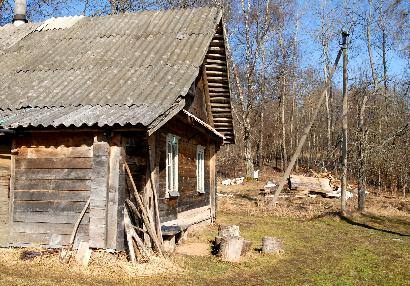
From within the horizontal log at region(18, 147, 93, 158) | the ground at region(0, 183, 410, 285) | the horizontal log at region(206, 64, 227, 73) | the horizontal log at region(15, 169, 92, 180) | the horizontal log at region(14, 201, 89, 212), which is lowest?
the ground at region(0, 183, 410, 285)

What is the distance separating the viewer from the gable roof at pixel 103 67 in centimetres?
882

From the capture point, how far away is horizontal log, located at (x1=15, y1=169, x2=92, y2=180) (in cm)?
867

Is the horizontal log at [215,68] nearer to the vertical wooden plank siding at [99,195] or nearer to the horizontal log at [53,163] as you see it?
the vertical wooden plank siding at [99,195]

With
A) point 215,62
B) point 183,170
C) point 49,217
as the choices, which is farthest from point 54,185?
point 215,62

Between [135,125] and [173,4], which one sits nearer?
[135,125]

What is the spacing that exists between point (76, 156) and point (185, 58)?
3.74 m

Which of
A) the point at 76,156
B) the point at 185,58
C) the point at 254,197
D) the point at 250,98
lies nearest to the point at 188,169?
the point at 185,58

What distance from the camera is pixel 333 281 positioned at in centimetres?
806

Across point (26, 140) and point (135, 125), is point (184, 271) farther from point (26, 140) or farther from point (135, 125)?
point (26, 140)

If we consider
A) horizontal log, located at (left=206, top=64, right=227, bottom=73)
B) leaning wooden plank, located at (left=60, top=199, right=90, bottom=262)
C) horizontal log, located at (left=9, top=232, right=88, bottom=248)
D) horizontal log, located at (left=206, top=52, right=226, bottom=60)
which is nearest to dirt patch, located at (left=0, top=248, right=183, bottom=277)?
leaning wooden plank, located at (left=60, top=199, right=90, bottom=262)

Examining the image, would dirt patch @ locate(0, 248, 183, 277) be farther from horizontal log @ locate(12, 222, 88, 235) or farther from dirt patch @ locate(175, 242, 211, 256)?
dirt patch @ locate(175, 242, 211, 256)

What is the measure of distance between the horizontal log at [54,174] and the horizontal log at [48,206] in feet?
1.59

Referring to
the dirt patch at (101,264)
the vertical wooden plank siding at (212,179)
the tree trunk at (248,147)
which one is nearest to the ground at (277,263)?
the dirt patch at (101,264)

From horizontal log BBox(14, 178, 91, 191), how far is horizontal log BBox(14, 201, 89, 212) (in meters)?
0.27
